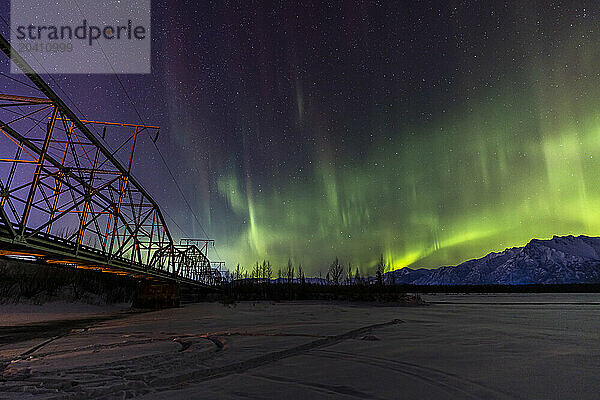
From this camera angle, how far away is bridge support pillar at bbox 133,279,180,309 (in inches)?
1857

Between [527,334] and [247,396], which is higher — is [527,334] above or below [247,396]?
below

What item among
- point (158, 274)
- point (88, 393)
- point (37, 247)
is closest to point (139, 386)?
point (88, 393)

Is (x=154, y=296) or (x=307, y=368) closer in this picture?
(x=307, y=368)

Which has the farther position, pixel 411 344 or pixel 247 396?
pixel 411 344

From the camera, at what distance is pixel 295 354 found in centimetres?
1089

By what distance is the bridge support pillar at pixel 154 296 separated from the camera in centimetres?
4716

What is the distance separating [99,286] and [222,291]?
42.9 meters

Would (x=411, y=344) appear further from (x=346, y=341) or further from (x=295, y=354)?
(x=295, y=354)

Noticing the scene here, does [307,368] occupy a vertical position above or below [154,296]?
above

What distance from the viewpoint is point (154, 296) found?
47.9 metres

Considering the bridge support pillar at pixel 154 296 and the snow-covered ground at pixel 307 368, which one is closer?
the snow-covered ground at pixel 307 368

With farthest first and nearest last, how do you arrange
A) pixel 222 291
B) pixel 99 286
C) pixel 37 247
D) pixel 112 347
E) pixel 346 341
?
pixel 222 291 → pixel 99 286 → pixel 37 247 → pixel 346 341 → pixel 112 347

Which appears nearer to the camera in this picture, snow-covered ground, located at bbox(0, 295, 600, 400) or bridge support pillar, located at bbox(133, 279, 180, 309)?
snow-covered ground, located at bbox(0, 295, 600, 400)

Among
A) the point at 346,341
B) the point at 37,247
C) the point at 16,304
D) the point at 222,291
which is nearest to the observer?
the point at 346,341
